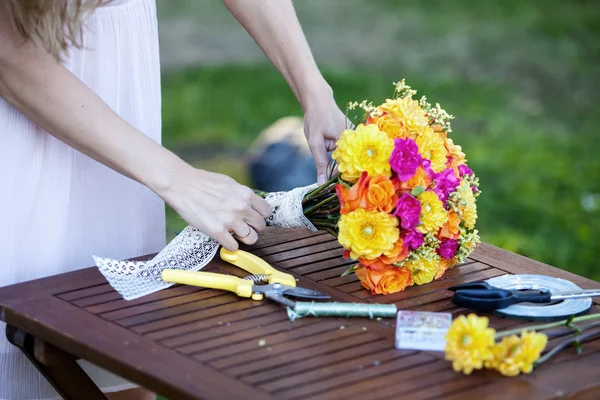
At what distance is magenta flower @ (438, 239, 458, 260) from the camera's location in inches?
75.5

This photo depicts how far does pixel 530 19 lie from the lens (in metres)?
8.20

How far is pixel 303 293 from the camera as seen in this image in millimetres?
1781

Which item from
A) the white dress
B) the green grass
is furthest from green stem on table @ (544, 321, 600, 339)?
the green grass

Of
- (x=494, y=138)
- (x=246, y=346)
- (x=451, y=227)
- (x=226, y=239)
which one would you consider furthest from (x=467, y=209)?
(x=494, y=138)

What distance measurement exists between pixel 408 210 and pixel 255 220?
13.4 inches

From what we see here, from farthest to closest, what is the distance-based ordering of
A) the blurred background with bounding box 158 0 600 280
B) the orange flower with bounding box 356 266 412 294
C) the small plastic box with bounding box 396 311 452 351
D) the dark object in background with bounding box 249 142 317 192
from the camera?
1. the blurred background with bounding box 158 0 600 280
2. the dark object in background with bounding box 249 142 317 192
3. the orange flower with bounding box 356 266 412 294
4. the small plastic box with bounding box 396 311 452 351

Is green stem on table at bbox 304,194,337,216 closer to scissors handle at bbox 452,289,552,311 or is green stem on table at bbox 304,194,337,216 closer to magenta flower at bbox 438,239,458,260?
magenta flower at bbox 438,239,458,260

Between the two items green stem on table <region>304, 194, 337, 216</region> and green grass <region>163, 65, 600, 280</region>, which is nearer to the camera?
green stem on table <region>304, 194, 337, 216</region>

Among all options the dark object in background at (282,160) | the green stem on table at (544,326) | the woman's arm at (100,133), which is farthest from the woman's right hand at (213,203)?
the dark object in background at (282,160)

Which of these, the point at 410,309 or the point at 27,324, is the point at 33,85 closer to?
the point at 27,324

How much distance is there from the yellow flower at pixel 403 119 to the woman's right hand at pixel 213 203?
0.31 meters

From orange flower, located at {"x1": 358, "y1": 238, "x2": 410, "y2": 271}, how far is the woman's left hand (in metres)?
0.41

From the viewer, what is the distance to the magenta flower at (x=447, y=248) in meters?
1.92

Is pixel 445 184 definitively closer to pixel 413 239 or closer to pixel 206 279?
pixel 413 239
